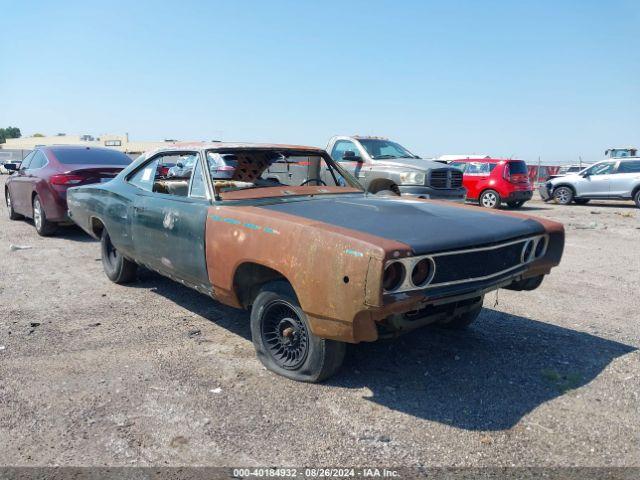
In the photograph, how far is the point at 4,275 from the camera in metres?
5.97

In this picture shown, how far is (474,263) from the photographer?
3.04 meters

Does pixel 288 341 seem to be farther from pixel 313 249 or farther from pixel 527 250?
pixel 527 250

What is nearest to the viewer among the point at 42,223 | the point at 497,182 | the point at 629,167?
the point at 42,223

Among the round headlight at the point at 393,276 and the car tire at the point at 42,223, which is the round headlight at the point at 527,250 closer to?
the round headlight at the point at 393,276

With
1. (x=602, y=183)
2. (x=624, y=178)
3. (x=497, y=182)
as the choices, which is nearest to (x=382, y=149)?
(x=497, y=182)

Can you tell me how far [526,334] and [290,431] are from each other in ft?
8.01

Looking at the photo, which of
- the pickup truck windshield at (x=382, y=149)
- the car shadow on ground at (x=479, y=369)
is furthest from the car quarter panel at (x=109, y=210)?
the pickup truck windshield at (x=382, y=149)

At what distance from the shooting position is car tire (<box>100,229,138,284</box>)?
5.48m

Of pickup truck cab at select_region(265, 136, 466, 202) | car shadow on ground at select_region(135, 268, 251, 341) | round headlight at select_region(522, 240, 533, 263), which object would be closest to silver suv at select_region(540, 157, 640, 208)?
pickup truck cab at select_region(265, 136, 466, 202)

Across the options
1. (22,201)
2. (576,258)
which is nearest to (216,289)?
(576,258)

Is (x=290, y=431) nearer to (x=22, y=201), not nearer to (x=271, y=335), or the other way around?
(x=271, y=335)

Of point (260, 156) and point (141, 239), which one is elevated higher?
point (260, 156)

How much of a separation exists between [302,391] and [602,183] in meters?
16.4

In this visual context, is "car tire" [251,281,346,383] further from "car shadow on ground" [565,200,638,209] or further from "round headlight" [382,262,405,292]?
"car shadow on ground" [565,200,638,209]
